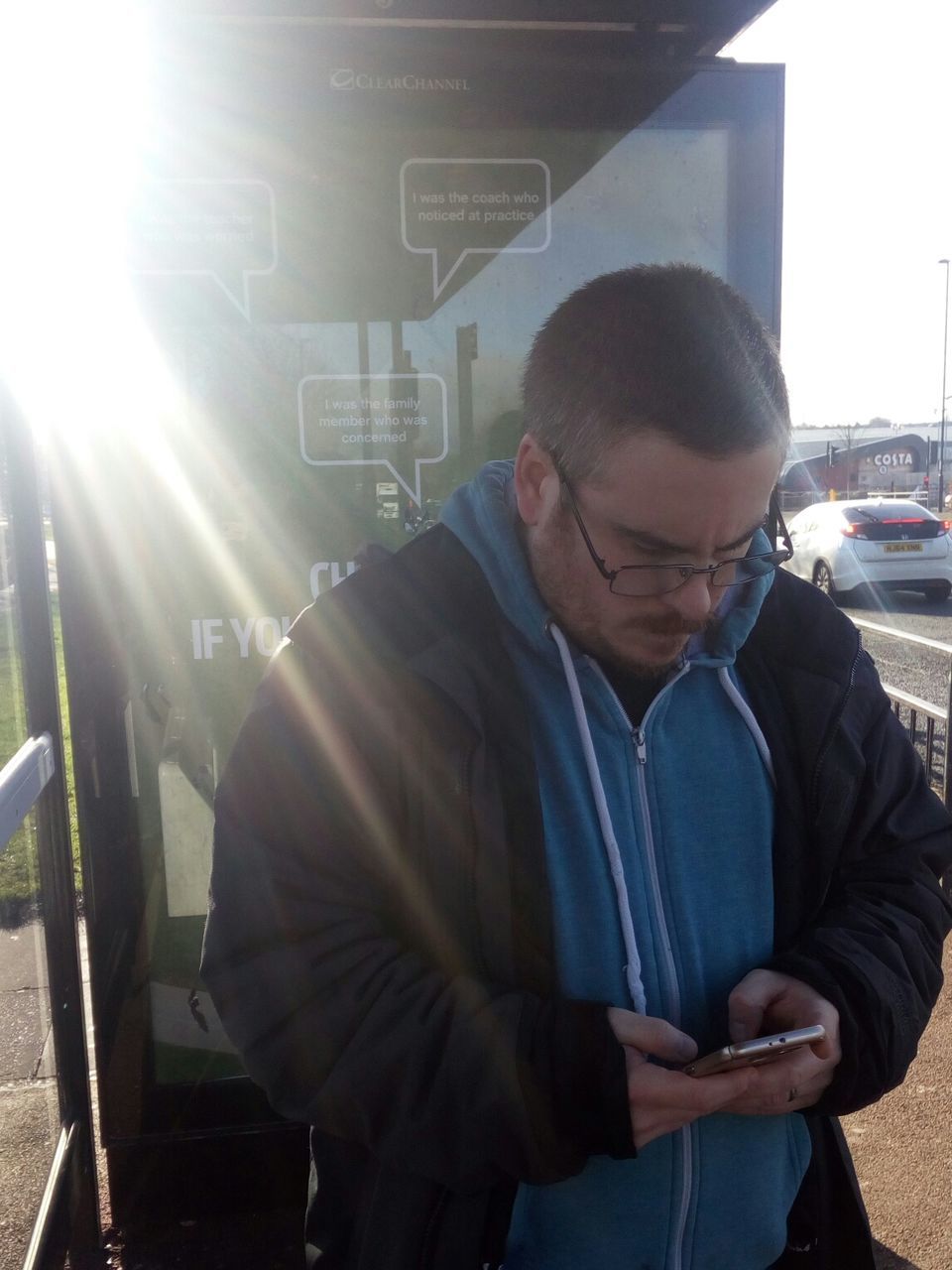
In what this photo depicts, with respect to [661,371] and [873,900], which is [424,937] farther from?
[661,371]

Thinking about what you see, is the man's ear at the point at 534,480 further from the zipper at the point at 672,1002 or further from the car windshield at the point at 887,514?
the car windshield at the point at 887,514

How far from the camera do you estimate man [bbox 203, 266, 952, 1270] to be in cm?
127

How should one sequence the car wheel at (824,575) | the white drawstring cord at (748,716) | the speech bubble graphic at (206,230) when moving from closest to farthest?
the white drawstring cord at (748,716)
the speech bubble graphic at (206,230)
the car wheel at (824,575)

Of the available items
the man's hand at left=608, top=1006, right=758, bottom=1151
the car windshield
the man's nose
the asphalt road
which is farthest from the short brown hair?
the car windshield

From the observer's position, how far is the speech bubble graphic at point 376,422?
2.54m

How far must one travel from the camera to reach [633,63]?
243cm

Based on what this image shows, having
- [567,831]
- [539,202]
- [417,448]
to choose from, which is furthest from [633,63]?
[567,831]

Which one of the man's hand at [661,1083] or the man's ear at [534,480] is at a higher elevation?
the man's ear at [534,480]

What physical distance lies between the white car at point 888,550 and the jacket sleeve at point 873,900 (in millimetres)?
12848

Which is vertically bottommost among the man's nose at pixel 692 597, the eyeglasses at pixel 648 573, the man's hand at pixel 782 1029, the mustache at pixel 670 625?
the man's hand at pixel 782 1029

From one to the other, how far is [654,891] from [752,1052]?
0.77ft

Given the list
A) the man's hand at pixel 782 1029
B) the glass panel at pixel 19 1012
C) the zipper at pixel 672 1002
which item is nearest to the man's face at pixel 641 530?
the zipper at pixel 672 1002

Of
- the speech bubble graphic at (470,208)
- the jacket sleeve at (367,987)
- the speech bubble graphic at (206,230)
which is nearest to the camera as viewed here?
the jacket sleeve at (367,987)

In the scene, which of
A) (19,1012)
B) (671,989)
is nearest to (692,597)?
(671,989)
